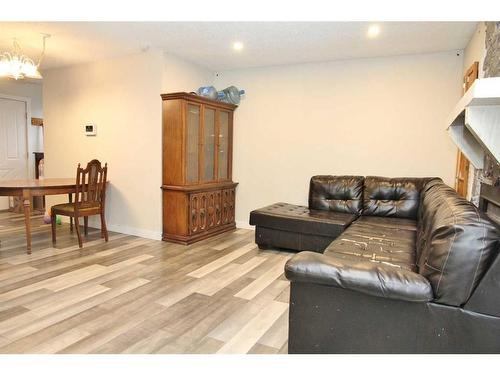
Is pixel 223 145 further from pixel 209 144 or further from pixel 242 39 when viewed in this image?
pixel 242 39

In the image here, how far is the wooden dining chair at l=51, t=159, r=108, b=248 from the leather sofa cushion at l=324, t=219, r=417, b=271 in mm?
2851

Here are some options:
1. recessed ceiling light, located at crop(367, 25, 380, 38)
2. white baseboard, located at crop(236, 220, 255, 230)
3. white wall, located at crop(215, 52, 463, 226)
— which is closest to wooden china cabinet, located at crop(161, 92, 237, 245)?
white baseboard, located at crop(236, 220, 255, 230)

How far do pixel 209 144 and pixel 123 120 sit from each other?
119 centimetres

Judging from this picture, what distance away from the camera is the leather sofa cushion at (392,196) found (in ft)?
12.0

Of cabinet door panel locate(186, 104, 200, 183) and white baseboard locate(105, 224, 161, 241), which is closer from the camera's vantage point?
cabinet door panel locate(186, 104, 200, 183)

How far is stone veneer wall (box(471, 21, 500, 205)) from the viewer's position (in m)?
2.19

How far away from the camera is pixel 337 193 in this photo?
159 inches

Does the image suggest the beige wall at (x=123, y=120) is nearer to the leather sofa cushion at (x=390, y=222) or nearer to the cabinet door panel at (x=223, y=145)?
the cabinet door panel at (x=223, y=145)

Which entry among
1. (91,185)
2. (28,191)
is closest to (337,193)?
(91,185)

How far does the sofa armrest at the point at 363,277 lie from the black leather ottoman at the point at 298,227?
1826 millimetres

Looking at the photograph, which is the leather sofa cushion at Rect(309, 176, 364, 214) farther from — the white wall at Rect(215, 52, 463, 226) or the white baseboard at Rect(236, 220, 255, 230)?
the white baseboard at Rect(236, 220, 255, 230)

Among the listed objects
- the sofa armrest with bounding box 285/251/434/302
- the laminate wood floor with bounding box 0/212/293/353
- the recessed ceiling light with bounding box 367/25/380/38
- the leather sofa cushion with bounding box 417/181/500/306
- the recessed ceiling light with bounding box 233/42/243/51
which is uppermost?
the recessed ceiling light with bounding box 233/42/243/51

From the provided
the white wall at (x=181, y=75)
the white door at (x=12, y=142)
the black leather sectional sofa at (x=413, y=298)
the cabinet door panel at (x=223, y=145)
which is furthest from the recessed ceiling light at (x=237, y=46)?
the white door at (x=12, y=142)

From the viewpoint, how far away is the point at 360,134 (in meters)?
4.31
